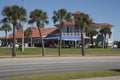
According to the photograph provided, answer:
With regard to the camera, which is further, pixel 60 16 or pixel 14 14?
pixel 60 16

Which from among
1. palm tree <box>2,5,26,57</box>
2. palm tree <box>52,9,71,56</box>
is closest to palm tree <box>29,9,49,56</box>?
palm tree <box>52,9,71,56</box>

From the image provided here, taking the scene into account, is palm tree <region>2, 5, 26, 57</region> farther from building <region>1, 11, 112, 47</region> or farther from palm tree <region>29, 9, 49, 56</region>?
building <region>1, 11, 112, 47</region>

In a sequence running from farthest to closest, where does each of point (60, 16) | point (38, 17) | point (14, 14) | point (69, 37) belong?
1. point (69, 37)
2. point (60, 16)
3. point (38, 17)
4. point (14, 14)

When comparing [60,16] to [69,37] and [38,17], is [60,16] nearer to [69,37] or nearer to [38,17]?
[38,17]

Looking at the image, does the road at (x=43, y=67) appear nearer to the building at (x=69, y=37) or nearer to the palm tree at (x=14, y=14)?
the palm tree at (x=14, y=14)

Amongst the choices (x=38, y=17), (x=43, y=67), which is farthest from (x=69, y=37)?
(x=43, y=67)

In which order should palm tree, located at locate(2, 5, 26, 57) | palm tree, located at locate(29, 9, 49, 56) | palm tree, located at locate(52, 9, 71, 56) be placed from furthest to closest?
palm tree, located at locate(52, 9, 71, 56)
palm tree, located at locate(29, 9, 49, 56)
palm tree, located at locate(2, 5, 26, 57)

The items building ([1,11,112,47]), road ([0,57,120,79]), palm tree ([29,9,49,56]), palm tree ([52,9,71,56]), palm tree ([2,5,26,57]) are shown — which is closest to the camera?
road ([0,57,120,79])

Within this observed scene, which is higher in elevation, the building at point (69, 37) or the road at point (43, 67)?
the building at point (69, 37)

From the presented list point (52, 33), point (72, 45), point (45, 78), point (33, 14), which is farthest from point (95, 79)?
point (52, 33)

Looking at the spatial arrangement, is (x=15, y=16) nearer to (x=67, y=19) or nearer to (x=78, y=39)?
(x=67, y=19)

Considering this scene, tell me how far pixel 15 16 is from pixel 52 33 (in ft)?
173

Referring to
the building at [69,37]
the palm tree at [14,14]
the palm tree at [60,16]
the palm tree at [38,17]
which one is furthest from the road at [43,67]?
the building at [69,37]

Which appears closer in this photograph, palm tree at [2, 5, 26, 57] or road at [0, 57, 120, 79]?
road at [0, 57, 120, 79]
